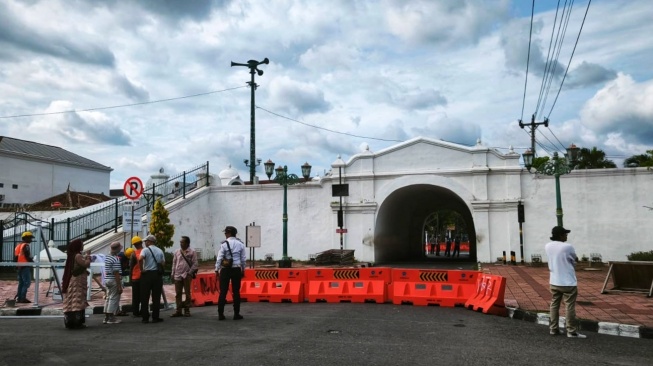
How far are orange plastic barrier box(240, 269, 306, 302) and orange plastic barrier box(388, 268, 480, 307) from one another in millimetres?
2234

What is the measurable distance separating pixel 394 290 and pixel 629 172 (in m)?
14.6

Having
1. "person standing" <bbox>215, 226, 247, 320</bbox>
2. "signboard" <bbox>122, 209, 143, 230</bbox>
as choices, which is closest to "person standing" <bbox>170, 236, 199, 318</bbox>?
"person standing" <bbox>215, 226, 247, 320</bbox>

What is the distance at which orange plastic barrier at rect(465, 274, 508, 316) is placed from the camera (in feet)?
34.0

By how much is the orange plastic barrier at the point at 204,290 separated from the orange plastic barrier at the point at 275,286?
0.80 meters

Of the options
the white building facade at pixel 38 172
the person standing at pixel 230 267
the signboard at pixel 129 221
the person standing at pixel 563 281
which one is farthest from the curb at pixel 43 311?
the white building facade at pixel 38 172

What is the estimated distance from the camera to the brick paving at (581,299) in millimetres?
9672

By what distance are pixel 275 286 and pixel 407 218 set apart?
2002 centimetres

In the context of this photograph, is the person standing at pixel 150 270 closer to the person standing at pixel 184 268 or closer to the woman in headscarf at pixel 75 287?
the person standing at pixel 184 268

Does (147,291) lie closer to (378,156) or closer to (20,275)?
(20,275)

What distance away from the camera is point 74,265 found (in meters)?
9.30

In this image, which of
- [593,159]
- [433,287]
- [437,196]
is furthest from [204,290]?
[593,159]

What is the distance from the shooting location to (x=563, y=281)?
8.15m

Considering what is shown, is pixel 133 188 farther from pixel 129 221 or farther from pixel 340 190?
pixel 340 190

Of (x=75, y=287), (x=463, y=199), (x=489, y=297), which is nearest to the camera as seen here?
(x=75, y=287)
